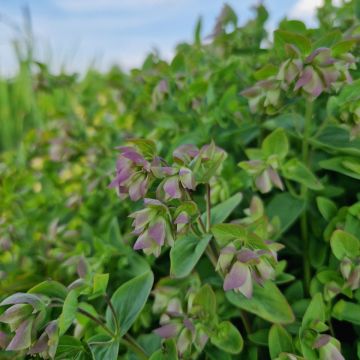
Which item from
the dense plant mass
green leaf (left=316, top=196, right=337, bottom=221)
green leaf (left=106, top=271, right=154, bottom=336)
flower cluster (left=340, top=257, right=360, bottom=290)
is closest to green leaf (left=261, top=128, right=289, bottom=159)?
the dense plant mass

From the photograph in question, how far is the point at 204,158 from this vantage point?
739 mm

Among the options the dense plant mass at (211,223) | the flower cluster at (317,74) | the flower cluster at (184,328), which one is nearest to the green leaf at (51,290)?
the dense plant mass at (211,223)

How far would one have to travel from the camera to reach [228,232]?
0.72 meters

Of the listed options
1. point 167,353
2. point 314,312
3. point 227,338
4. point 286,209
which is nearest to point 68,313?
point 167,353

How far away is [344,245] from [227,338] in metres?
0.26

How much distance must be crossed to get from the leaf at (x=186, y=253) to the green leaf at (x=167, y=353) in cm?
12

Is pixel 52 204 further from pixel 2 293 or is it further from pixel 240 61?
pixel 240 61

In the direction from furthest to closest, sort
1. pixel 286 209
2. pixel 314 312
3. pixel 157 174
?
pixel 286 209 < pixel 314 312 < pixel 157 174

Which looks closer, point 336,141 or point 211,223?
point 211,223

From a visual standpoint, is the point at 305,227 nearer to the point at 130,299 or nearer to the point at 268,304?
the point at 268,304

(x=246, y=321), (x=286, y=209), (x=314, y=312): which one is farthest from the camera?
(x=286, y=209)

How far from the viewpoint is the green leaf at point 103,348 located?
74 cm

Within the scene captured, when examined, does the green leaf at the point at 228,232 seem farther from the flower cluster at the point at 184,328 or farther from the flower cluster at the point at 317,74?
the flower cluster at the point at 317,74

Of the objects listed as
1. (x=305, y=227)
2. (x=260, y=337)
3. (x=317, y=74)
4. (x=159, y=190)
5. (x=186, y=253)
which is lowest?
(x=260, y=337)
